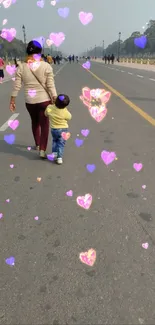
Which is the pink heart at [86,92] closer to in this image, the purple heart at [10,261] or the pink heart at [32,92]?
the pink heart at [32,92]

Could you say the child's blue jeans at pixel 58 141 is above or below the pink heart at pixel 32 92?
below

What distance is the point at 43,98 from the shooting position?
4.90 metres

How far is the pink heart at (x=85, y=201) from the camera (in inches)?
135

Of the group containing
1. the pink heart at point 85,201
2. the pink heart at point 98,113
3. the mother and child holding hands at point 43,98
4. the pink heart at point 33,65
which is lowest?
the pink heart at point 98,113

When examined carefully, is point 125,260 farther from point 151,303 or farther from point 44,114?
point 44,114

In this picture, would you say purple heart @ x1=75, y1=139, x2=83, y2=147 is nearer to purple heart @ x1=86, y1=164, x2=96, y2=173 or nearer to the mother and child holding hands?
the mother and child holding hands

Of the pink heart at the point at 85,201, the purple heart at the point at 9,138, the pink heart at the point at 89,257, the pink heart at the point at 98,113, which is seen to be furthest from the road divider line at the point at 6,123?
the pink heart at the point at 89,257

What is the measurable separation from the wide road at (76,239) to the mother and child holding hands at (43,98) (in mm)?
368

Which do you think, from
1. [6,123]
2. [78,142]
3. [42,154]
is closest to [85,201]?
[42,154]

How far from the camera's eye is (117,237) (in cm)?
282

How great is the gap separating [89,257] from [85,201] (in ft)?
3.41

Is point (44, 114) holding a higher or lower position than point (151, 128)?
higher

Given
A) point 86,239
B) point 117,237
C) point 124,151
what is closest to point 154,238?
point 117,237

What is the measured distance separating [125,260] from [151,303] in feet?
1.50
